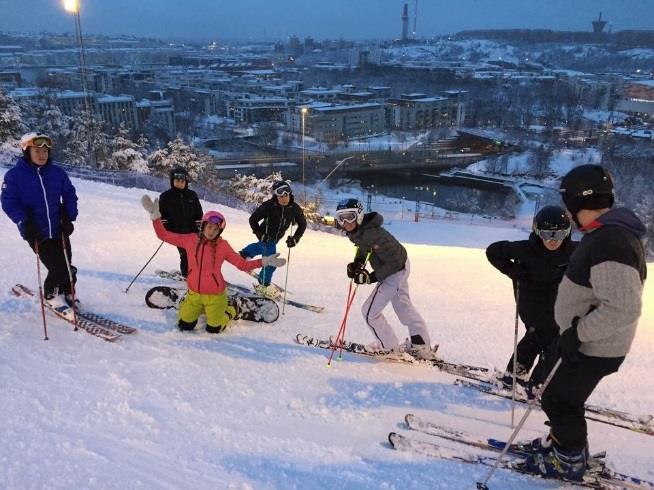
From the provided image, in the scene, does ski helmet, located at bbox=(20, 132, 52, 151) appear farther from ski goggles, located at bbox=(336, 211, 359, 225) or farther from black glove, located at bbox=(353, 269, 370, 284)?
black glove, located at bbox=(353, 269, 370, 284)

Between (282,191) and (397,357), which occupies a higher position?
(282,191)

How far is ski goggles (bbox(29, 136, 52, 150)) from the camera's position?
4.23 meters

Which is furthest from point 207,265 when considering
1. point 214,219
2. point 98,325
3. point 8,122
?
point 8,122

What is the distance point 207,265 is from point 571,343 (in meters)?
3.04

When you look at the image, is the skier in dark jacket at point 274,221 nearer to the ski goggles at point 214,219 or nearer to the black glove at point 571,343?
the ski goggles at point 214,219

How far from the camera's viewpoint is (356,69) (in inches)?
5650

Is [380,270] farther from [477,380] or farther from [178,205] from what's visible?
[178,205]

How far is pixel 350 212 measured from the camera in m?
4.12

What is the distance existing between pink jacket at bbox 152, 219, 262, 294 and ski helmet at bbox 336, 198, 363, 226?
38.8 inches

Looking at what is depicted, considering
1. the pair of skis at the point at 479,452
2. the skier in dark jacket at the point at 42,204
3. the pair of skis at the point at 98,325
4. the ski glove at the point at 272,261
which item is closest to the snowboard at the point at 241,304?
the pair of skis at the point at 98,325

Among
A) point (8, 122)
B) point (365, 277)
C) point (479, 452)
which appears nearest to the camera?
point (479, 452)

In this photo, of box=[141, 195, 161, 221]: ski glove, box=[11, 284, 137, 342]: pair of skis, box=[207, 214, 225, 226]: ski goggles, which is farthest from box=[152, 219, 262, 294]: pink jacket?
box=[11, 284, 137, 342]: pair of skis

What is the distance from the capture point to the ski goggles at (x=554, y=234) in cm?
342

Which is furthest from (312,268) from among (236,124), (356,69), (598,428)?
(356,69)
